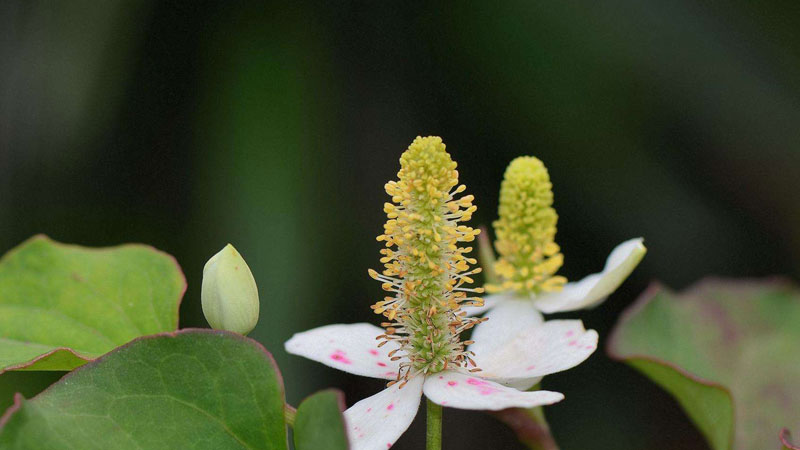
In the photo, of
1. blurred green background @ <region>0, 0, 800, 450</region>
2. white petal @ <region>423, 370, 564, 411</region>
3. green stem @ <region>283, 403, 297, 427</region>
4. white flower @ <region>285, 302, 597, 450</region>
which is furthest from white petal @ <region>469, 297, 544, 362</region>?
blurred green background @ <region>0, 0, 800, 450</region>

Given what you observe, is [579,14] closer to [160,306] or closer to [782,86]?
[782,86]

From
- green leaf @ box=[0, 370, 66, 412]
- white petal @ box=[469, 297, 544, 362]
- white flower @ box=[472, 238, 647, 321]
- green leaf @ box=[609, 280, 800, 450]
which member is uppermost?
white flower @ box=[472, 238, 647, 321]

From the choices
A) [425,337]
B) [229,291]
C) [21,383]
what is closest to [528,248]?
[425,337]

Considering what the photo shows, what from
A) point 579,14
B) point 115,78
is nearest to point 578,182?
point 579,14

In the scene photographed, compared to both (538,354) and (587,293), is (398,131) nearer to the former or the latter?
(587,293)

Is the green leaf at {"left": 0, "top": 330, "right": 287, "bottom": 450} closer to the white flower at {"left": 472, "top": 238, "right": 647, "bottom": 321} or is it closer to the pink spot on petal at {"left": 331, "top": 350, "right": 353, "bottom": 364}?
the pink spot on petal at {"left": 331, "top": 350, "right": 353, "bottom": 364}
